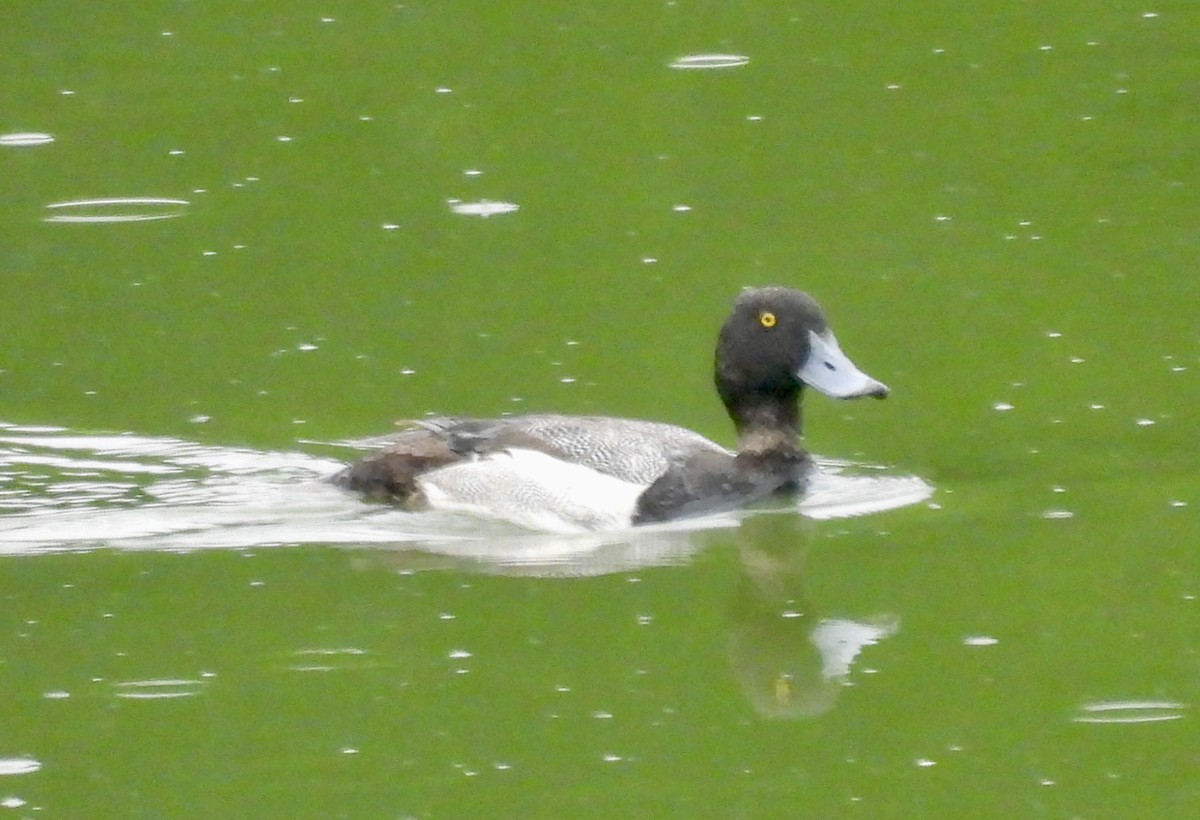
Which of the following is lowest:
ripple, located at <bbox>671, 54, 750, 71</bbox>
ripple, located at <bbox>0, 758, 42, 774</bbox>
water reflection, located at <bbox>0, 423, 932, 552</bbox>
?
water reflection, located at <bbox>0, 423, 932, 552</bbox>

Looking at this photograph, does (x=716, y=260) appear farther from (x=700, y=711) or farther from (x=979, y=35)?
(x=700, y=711)

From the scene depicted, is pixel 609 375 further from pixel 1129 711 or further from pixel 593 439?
pixel 1129 711

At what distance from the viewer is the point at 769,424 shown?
38.1 feet

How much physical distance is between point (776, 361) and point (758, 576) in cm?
179

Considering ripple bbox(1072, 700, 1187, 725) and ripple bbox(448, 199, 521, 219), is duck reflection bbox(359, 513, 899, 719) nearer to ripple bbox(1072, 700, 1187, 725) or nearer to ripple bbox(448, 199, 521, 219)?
ripple bbox(1072, 700, 1187, 725)

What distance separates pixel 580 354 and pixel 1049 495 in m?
3.56

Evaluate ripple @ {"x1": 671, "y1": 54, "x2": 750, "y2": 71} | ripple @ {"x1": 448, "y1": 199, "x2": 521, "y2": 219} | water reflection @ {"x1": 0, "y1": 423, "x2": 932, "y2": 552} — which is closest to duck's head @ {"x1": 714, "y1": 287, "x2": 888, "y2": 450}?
water reflection @ {"x1": 0, "y1": 423, "x2": 932, "y2": 552}

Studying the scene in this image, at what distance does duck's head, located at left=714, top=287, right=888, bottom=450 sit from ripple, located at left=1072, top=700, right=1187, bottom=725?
11.4 ft

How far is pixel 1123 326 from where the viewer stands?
13.5 metres

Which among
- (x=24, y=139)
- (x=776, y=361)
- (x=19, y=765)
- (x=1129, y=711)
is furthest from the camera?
(x=24, y=139)

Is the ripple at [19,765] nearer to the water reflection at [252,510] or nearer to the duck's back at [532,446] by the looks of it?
the water reflection at [252,510]

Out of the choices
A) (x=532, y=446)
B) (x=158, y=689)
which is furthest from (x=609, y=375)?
(x=158, y=689)

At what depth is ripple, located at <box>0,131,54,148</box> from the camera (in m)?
18.2

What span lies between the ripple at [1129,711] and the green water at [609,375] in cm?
2
